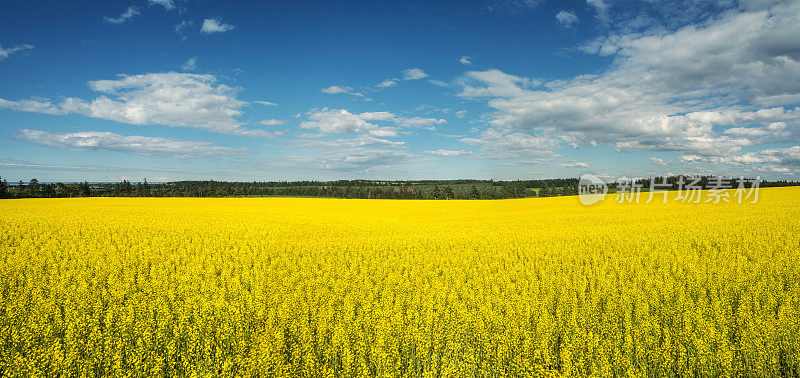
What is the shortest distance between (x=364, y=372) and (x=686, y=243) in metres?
15.6

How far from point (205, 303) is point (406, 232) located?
12.7 meters

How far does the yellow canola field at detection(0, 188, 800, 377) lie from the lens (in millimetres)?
5453

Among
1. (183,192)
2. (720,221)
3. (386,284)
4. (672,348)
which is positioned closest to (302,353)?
(386,284)

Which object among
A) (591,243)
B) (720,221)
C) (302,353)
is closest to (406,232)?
(591,243)

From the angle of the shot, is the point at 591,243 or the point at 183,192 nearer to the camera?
the point at 591,243

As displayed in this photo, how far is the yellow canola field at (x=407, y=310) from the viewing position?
17.9 feet

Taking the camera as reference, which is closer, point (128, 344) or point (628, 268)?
point (128, 344)

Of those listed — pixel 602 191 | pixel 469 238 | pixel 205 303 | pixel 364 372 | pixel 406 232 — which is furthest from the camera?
pixel 602 191

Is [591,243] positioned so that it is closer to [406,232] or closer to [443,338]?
[406,232]

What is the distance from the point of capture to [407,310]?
7035 millimetres

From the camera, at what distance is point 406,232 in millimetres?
19438

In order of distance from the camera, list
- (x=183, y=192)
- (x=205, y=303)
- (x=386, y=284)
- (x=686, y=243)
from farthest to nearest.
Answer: (x=183, y=192), (x=686, y=243), (x=386, y=284), (x=205, y=303)

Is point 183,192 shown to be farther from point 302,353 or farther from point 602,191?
point 302,353

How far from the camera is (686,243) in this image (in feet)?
47.6
